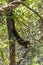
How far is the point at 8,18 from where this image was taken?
64.0 inches

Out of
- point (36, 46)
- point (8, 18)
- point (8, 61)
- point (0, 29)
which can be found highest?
point (8, 18)

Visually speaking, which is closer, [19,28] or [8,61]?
[8,61]

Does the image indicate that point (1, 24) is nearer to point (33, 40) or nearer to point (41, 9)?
point (33, 40)

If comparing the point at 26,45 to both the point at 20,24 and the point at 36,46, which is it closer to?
the point at 36,46

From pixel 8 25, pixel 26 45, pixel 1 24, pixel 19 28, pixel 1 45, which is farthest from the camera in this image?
pixel 19 28

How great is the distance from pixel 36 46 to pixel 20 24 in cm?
36

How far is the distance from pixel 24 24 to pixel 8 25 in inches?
13.1

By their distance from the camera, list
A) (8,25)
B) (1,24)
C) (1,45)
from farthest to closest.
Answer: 1. (1,24)
2. (8,25)
3. (1,45)

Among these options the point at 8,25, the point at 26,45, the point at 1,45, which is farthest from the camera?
the point at 26,45

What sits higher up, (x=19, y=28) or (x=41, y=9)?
(x=41, y=9)

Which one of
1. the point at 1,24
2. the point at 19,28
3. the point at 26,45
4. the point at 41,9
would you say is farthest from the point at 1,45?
the point at 41,9

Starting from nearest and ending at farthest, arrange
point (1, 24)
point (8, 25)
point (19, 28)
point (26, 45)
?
point (8, 25) → point (26, 45) → point (1, 24) → point (19, 28)

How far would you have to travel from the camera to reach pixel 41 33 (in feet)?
6.82

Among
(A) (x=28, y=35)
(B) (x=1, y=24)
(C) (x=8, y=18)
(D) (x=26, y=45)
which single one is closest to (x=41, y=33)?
(A) (x=28, y=35)
